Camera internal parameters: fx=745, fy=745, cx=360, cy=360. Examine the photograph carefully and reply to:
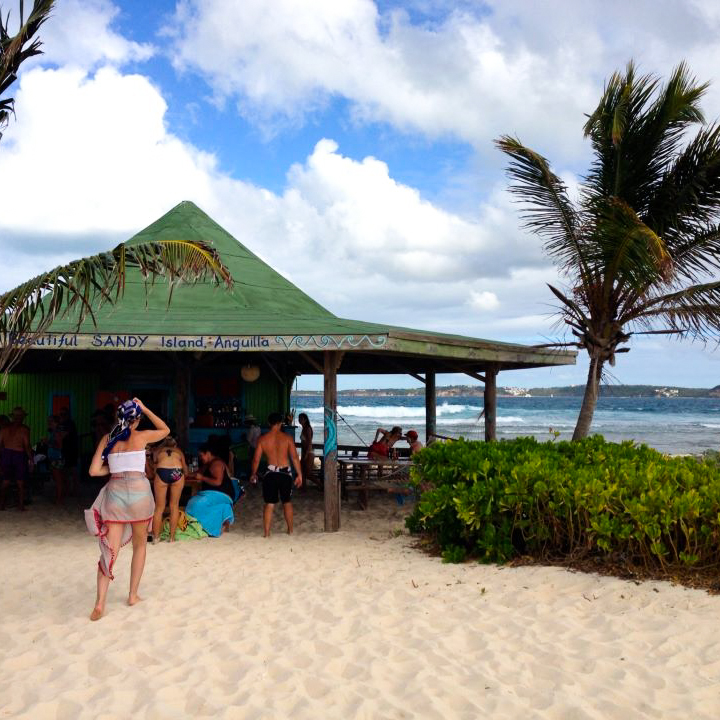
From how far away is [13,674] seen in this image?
185 inches

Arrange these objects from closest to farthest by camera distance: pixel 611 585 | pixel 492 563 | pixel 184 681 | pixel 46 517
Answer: pixel 184 681
pixel 611 585
pixel 492 563
pixel 46 517

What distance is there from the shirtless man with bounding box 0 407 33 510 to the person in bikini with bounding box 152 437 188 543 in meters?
3.01

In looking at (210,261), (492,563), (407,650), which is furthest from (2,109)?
(492,563)

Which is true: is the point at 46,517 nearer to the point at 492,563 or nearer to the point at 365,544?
the point at 365,544

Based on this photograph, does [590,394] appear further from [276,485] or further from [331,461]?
[276,485]

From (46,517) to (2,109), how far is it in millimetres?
6190

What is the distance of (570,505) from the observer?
682 cm

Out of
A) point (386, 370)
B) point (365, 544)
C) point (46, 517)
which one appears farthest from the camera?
point (386, 370)

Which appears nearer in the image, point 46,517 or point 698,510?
point 698,510

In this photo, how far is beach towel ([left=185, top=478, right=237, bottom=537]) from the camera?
9352mm

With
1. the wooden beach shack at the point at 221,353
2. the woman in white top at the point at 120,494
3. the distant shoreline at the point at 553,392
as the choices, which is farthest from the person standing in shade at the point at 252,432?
the distant shoreline at the point at 553,392

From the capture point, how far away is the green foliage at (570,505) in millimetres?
6285

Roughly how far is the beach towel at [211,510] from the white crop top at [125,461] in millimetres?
3741

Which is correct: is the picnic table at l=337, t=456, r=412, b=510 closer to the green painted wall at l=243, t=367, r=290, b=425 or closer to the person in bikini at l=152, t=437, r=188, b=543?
the person in bikini at l=152, t=437, r=188, b=543
